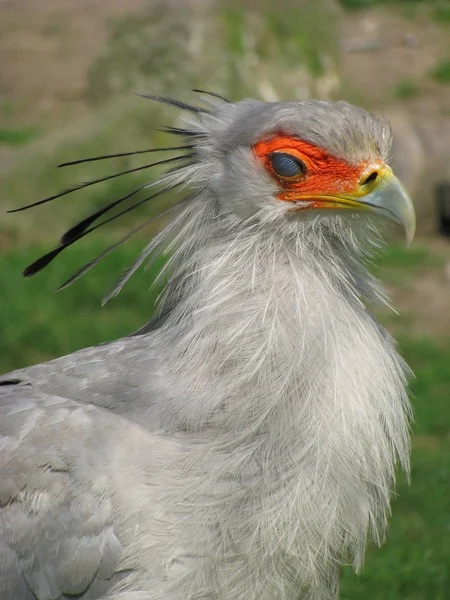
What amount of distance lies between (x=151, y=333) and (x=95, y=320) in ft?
11.0

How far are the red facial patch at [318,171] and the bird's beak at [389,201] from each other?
0.04 m

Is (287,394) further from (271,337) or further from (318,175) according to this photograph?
(318,175)

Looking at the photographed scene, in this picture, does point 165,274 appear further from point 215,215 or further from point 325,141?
point 325,141

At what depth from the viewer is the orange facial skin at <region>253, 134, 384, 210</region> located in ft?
8.71

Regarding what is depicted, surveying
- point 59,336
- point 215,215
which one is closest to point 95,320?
point 59,336

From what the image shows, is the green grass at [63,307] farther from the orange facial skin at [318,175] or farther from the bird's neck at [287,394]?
the orange facial skin at [318,175]

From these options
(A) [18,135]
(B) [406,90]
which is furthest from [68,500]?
(B) [406,90]

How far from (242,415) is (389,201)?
2.32ft

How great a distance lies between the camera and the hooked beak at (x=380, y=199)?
2.63 meters

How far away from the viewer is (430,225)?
25.7ft

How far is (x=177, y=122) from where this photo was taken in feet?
26.6

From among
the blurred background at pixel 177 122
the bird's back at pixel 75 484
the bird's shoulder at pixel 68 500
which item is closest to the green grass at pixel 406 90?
the blurred background at pixel 177 122

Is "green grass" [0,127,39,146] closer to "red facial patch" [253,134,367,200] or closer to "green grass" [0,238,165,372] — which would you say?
"green grass" [0,238,165,372]

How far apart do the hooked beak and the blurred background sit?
72.6 inches
